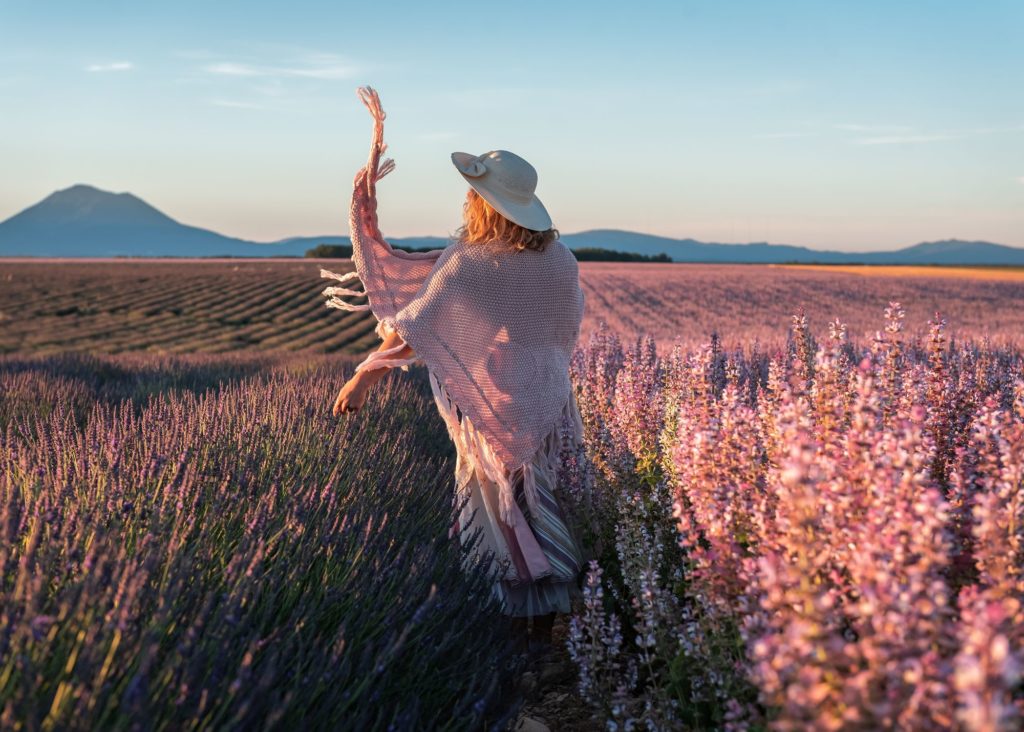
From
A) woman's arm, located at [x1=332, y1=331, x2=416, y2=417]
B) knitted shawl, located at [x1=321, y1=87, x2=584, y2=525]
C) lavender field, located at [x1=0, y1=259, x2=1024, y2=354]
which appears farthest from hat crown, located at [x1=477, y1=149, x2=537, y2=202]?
lavender field, located at [x1=0, y1=259, x2=1024, y2=354]

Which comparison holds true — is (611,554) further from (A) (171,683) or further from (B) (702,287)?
(B) (702,287)

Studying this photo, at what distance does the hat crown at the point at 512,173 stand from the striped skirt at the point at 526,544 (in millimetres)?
1063

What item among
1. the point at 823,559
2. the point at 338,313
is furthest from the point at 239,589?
the point at 338,313

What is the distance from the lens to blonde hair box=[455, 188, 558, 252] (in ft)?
11.1

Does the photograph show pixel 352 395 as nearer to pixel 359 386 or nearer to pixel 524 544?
pixel 359 386

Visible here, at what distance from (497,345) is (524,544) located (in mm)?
788

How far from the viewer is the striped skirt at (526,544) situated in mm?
3475

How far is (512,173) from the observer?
329cm

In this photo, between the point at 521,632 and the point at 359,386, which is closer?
the point at 521,632

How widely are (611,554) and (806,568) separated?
2.43 meters

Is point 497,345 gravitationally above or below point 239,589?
above

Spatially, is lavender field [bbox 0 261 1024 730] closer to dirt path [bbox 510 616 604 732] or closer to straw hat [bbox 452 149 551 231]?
dirt path [bbox 510 616 604 732]

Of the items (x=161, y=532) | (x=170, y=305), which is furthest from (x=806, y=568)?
(x=170, y=305)

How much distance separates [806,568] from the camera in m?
1.51
